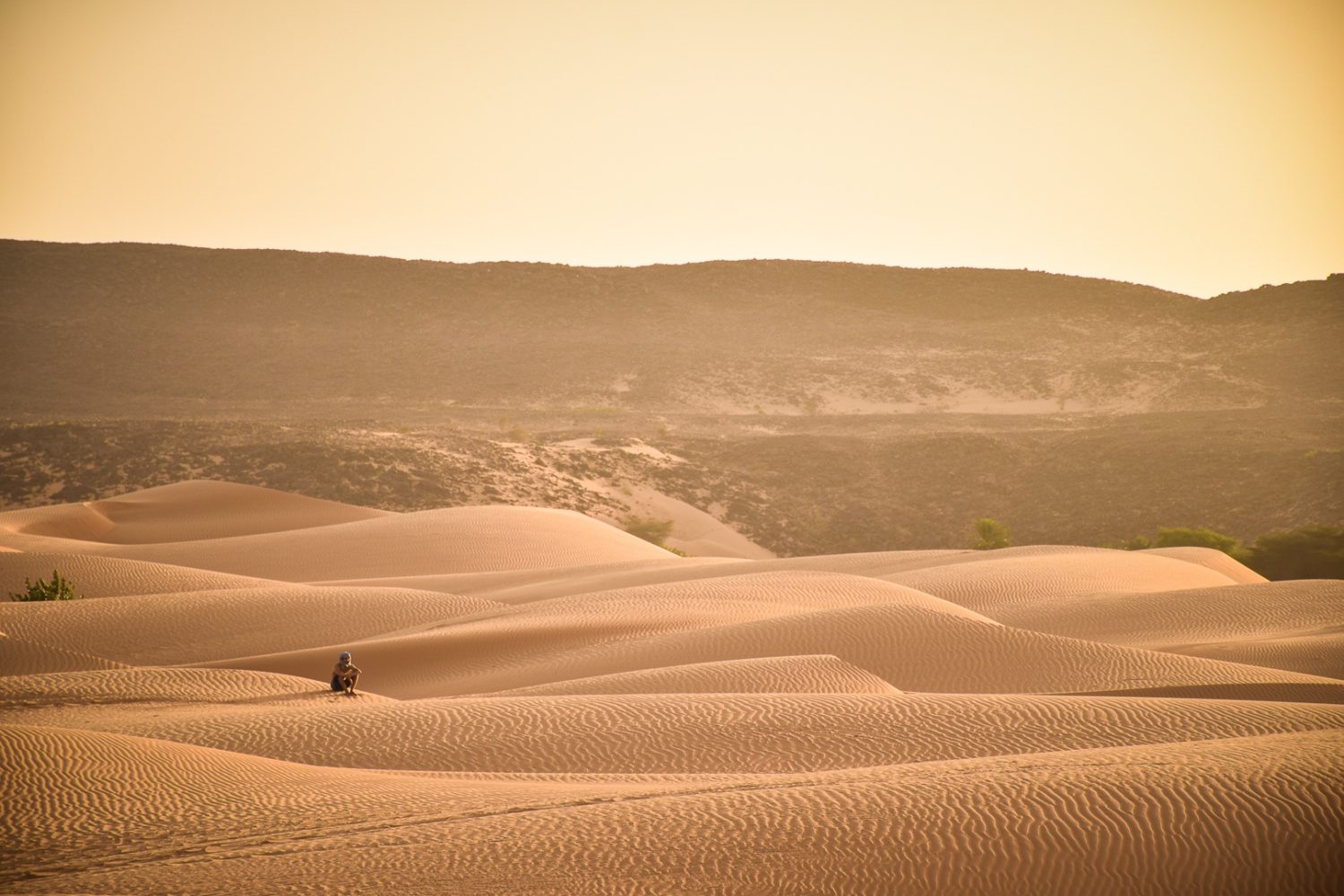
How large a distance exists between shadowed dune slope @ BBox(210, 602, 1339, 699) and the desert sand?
44 millimetres

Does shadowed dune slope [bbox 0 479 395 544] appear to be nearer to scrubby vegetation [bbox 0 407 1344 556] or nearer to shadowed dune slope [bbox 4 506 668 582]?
shadowed dune slope [bbox 4 506 668 582]

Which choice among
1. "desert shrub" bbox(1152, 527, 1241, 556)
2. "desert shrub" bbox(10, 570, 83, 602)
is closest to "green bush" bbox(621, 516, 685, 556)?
"desert shrub" bbox(1152, 527, 1241, 556)

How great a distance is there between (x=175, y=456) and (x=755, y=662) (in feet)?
107

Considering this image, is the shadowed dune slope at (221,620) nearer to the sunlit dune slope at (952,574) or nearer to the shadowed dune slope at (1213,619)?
the sunlit dune slope at (952,574)

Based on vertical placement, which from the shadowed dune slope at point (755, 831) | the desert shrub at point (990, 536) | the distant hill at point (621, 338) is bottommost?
the desert shrub at point (990, 536)

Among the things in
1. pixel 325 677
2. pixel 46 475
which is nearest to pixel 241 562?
pixel 325 677

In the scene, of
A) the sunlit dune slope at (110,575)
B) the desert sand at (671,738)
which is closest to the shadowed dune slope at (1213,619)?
the desert sand at (671,738)

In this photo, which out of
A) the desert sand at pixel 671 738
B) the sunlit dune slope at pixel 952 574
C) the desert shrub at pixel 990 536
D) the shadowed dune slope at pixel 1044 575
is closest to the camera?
the desert sand at pixel 671 738

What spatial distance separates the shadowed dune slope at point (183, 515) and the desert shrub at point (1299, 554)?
66.9 ft

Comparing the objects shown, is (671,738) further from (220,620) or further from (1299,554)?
(1299,554)

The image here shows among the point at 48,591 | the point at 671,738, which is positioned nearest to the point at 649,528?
the point at 48,591

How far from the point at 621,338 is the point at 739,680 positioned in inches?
2778

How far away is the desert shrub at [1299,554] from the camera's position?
28.6 meters

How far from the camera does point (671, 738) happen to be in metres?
8.56
